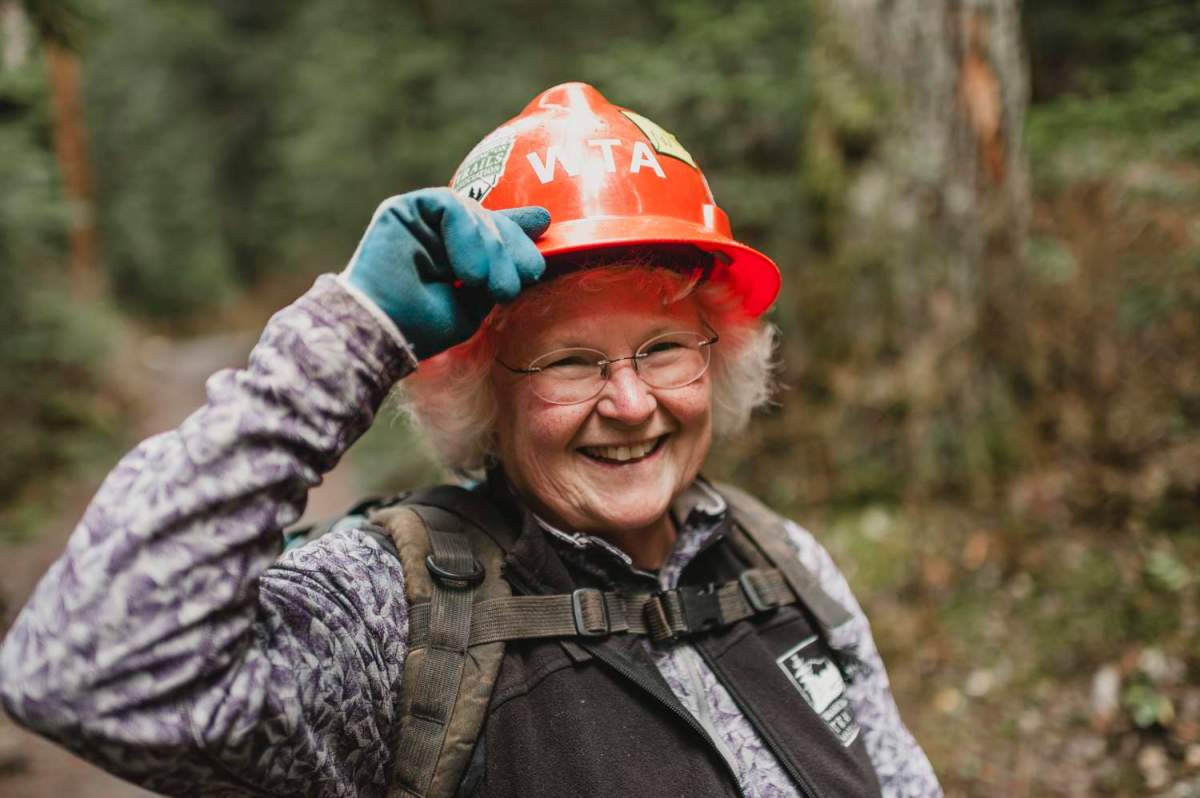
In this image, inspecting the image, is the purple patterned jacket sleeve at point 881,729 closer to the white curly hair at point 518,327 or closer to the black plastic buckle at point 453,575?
the white curly hair at point 518,327

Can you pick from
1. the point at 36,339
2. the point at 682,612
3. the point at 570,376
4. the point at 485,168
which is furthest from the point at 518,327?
the point at 36,339

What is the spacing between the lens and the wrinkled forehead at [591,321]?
1762mm

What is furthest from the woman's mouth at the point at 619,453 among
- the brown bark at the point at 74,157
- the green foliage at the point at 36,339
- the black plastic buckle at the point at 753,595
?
the brown bark at the point at 74,157

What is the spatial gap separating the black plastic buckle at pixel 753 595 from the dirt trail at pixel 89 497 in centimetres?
281

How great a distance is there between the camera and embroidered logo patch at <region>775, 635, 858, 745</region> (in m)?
1.89

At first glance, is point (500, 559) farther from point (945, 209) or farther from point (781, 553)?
point (945, 209)

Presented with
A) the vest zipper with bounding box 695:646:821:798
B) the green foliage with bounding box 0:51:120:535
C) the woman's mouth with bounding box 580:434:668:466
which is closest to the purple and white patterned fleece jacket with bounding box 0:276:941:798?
the woman's mouth with bounding box 580:434:668:466

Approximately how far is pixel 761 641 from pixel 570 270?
3.06 ft

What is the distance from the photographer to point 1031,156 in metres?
5.12

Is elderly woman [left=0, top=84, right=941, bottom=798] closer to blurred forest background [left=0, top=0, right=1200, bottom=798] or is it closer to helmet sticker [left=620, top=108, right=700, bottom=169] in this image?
helmet sticker [left=620, top=108, right=700, bottom=169]

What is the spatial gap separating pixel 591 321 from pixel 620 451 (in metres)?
0.30

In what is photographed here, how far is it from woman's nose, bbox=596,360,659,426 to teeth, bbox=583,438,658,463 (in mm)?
84

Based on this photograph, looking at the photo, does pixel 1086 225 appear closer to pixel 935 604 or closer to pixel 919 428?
pixel 919 428

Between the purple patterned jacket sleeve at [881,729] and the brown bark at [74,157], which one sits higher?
the brown bark at [74,157]
